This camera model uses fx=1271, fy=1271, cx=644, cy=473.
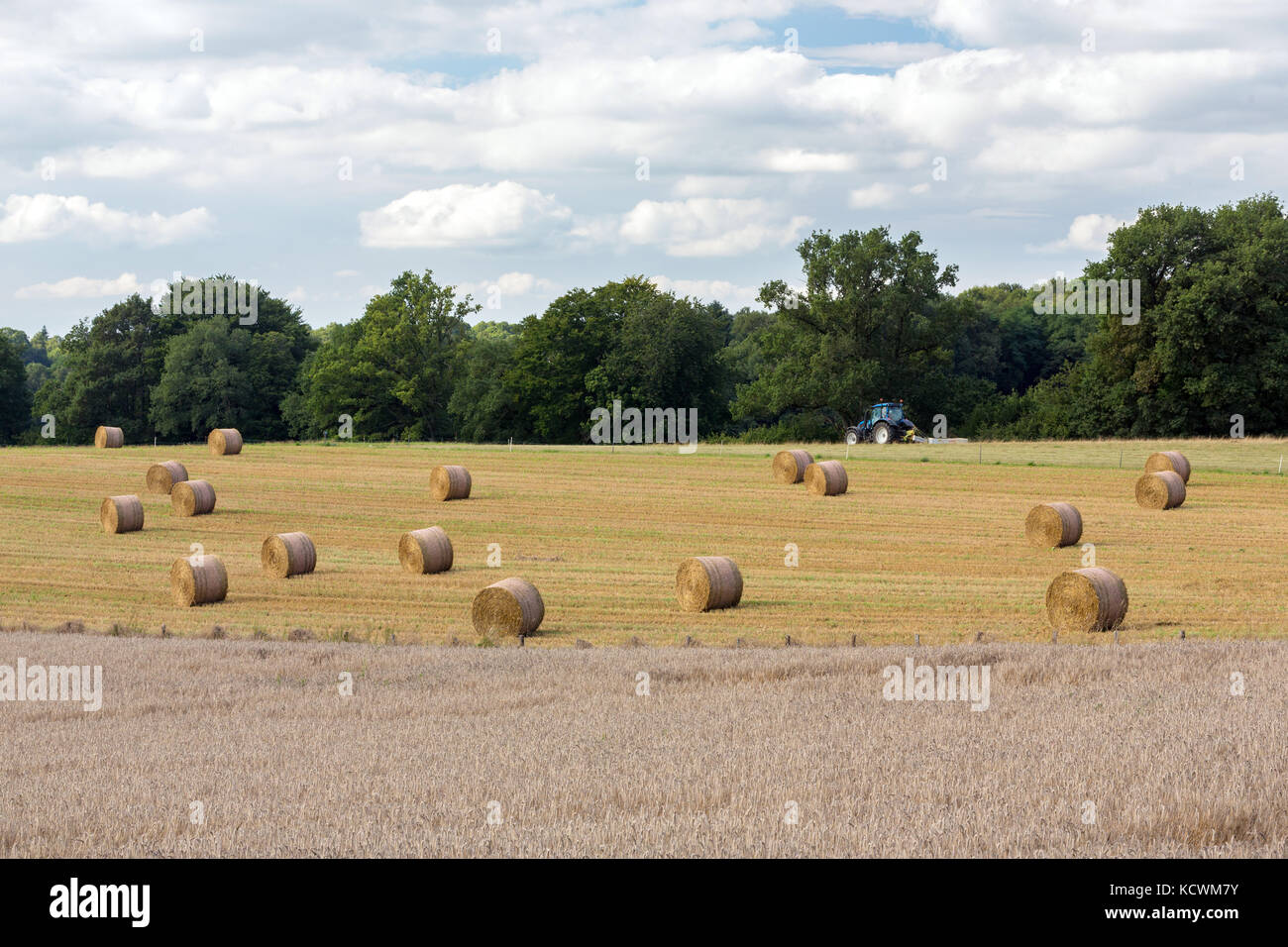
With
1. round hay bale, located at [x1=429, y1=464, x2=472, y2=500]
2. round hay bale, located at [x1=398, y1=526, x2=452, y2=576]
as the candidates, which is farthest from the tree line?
round hay bale, located at [x1=398, y1=526, x2=452, y2=576]

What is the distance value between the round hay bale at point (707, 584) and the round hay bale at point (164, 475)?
1013 inches

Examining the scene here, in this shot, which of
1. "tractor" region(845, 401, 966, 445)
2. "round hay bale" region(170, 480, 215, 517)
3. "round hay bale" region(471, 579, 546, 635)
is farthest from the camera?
"tractor" region(845, 401, 966, 445)

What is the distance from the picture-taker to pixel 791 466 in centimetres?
4544

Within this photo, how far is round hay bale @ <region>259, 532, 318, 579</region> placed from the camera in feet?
91.1

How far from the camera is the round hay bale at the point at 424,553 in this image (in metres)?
28.1

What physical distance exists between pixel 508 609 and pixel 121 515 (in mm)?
19150

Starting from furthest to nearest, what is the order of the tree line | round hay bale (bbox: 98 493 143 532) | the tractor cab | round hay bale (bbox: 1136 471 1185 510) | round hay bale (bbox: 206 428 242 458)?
1. the tree line
2. round hay bale (bbox: 206 428 242 458)
3. the tractor cab
4. round hay bale (bbox: 1136 471 1185 510)
5. round hay bale (bbox: 98 493 143 532)

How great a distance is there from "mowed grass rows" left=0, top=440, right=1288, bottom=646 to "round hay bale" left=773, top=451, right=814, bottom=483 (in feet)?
3.72

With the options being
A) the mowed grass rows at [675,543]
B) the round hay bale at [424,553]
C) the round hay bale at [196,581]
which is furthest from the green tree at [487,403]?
the round hay bale at [196,581]

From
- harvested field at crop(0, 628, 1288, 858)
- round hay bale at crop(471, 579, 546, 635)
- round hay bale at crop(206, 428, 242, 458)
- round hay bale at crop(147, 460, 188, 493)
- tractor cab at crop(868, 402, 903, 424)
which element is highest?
tractor cab at crop(868, 402, 903, 424)

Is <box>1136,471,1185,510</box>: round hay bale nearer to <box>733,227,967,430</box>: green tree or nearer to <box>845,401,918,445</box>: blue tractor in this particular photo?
<box>845,401,918,445</box>: blue tractor

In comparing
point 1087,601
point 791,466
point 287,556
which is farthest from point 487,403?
point 1087,601

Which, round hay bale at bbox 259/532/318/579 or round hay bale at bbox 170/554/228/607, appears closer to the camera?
round hay bale at bbox 170/554/228/607

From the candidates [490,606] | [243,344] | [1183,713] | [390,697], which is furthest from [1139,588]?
[243,344]
